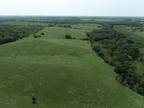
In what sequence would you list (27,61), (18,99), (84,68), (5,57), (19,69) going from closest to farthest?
(18,99) → (19,69) → (84,68) → (27,61) → (5,57)

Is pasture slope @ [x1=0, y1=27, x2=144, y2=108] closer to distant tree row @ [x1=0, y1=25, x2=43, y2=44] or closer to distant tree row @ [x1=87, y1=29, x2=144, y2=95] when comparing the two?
distant tree row @ [x1=87, y1=29, x2=144, y2=95]

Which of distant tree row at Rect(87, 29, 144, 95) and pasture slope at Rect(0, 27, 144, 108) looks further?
distant tree row at Rect(87, 29, 144, 95)

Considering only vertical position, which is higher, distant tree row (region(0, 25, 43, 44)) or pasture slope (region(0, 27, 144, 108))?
pasture slope (region(0, 27, 144, 108))

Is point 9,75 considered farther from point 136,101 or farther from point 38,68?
point 136,101

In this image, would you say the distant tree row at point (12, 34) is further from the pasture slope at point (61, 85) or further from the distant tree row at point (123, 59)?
the pasture slope at point (61, 85)

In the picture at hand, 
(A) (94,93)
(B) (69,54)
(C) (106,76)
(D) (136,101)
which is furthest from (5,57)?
(D) (136,101)

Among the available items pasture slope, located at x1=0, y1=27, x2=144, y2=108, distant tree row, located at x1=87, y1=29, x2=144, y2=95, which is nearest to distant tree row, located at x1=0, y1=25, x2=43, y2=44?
distant tree row, located at x1=87, y1=29, x2=144, y2=95

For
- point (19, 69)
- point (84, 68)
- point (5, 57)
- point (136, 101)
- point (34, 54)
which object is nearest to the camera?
point (136, 101)

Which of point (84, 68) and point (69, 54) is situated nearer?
point (84, 68)
